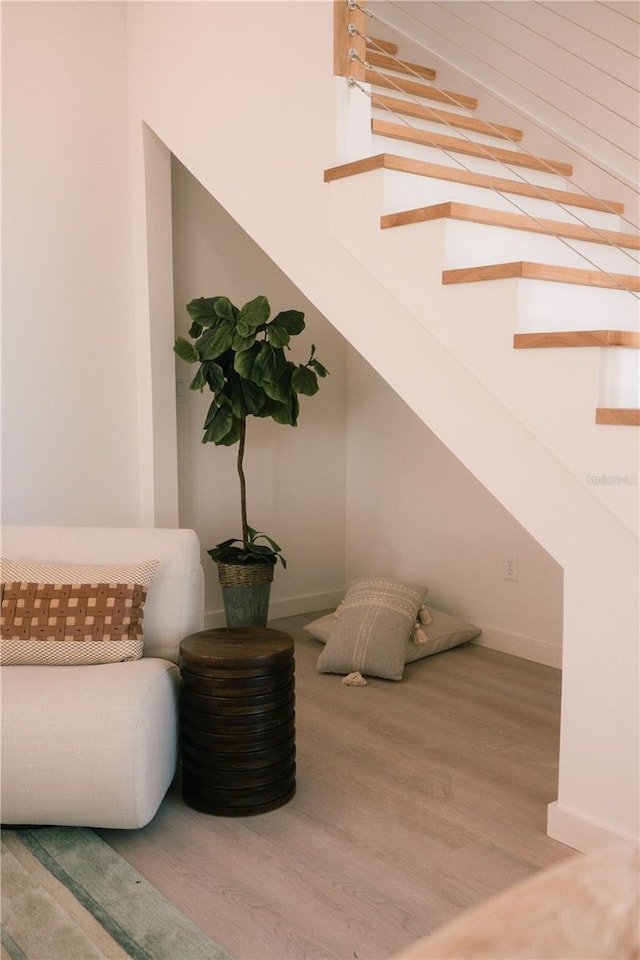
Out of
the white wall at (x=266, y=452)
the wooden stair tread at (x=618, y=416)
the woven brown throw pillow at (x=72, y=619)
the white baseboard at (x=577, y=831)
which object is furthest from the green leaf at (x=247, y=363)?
the white baseboard at (x=577, y=831)

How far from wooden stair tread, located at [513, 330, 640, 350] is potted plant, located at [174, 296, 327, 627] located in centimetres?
191

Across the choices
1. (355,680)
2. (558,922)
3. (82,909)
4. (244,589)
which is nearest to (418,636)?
(355,680)

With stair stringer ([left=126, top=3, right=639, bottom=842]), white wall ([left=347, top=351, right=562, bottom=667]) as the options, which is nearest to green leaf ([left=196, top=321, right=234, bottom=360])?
stair stringer ([left=126, top=3, right=639, bottom=842])

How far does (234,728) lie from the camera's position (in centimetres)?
261

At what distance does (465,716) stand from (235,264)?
8.29ft

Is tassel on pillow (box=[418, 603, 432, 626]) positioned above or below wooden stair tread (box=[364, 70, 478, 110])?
below

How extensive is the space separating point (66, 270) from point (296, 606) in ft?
6.95

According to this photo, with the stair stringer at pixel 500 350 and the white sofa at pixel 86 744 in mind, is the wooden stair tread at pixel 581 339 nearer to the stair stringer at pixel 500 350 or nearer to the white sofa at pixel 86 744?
the stair stringer at pixel 500 350

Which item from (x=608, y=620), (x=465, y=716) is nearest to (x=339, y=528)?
(x=465, y=716)

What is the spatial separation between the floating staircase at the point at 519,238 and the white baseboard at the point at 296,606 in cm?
251

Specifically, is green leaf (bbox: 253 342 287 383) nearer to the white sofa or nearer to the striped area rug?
the white sofa

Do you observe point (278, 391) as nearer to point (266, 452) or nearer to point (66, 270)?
point (266, 452)

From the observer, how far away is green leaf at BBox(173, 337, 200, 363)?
4.08 m

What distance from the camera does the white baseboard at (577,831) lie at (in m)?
2.31
